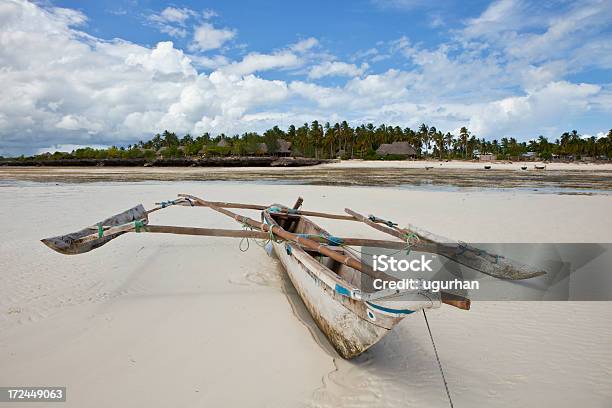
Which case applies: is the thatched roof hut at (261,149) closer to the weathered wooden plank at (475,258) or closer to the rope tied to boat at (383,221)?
the rope tied to boat at (383,221)

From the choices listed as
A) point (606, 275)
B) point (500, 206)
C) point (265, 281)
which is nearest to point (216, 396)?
point (265, 281)

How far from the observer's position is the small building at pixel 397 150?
68.7m

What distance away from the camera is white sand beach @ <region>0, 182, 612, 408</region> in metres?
2.96

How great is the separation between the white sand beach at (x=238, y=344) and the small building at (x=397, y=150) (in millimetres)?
65541

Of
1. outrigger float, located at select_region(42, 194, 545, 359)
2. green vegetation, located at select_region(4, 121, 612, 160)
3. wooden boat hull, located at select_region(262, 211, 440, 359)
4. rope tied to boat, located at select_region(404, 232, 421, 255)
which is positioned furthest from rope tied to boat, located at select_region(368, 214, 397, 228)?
green vegetation, located at select_region(4, 121, 612, 160)

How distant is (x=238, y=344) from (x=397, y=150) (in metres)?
69.0

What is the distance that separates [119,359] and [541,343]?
13.9ft

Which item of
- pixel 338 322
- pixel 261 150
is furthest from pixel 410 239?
pixel 261 150

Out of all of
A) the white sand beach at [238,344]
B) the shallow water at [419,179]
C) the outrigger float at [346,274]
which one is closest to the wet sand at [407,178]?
the shallow water at [419,179]

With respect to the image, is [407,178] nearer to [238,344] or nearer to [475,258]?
[475,258]

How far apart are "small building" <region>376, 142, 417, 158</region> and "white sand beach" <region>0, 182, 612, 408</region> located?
215 ft

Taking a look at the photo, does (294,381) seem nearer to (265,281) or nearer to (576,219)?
(265,281)

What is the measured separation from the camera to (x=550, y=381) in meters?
3.08

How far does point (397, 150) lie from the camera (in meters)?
69.1
